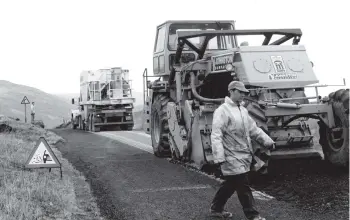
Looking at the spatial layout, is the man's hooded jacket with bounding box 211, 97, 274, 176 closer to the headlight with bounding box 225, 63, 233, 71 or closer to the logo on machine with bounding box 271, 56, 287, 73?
the logo on machine with bounding box 271, 56, 287, 73

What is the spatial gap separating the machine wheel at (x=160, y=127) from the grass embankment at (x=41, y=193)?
2570 mm

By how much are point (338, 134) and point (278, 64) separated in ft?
5.65

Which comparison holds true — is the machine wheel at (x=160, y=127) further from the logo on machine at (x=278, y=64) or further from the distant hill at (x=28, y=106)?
the distant hill at (x=28, y=106)

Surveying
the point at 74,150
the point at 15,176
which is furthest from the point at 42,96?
the point at 15,176

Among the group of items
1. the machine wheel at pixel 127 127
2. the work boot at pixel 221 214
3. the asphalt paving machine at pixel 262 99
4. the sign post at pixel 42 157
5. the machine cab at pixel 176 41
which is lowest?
the work boot at pixel 221 214

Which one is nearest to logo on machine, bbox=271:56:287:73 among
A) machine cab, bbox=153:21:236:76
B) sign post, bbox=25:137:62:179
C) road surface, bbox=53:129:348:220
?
road surface, bbox=53:129:348:220

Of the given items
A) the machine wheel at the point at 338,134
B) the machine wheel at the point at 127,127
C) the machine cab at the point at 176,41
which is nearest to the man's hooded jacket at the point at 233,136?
the machine wheel at the point at 338,134

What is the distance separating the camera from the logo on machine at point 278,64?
33.7ft

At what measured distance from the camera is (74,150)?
16094 millimetres

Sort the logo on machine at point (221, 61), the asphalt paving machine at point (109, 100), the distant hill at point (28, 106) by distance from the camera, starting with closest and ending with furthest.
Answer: the logo on machine at point (221, 61) → the asphalt paving machine at point (109, 100) → the distant hill at point (28, 106)

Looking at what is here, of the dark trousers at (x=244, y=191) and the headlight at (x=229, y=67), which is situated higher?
the headlight at (x=229, y=67)

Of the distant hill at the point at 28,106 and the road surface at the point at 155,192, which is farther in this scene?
the distant hill at the point at 28,106

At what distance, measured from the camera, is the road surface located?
23.9 feet

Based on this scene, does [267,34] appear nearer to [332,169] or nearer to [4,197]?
[332,169]
